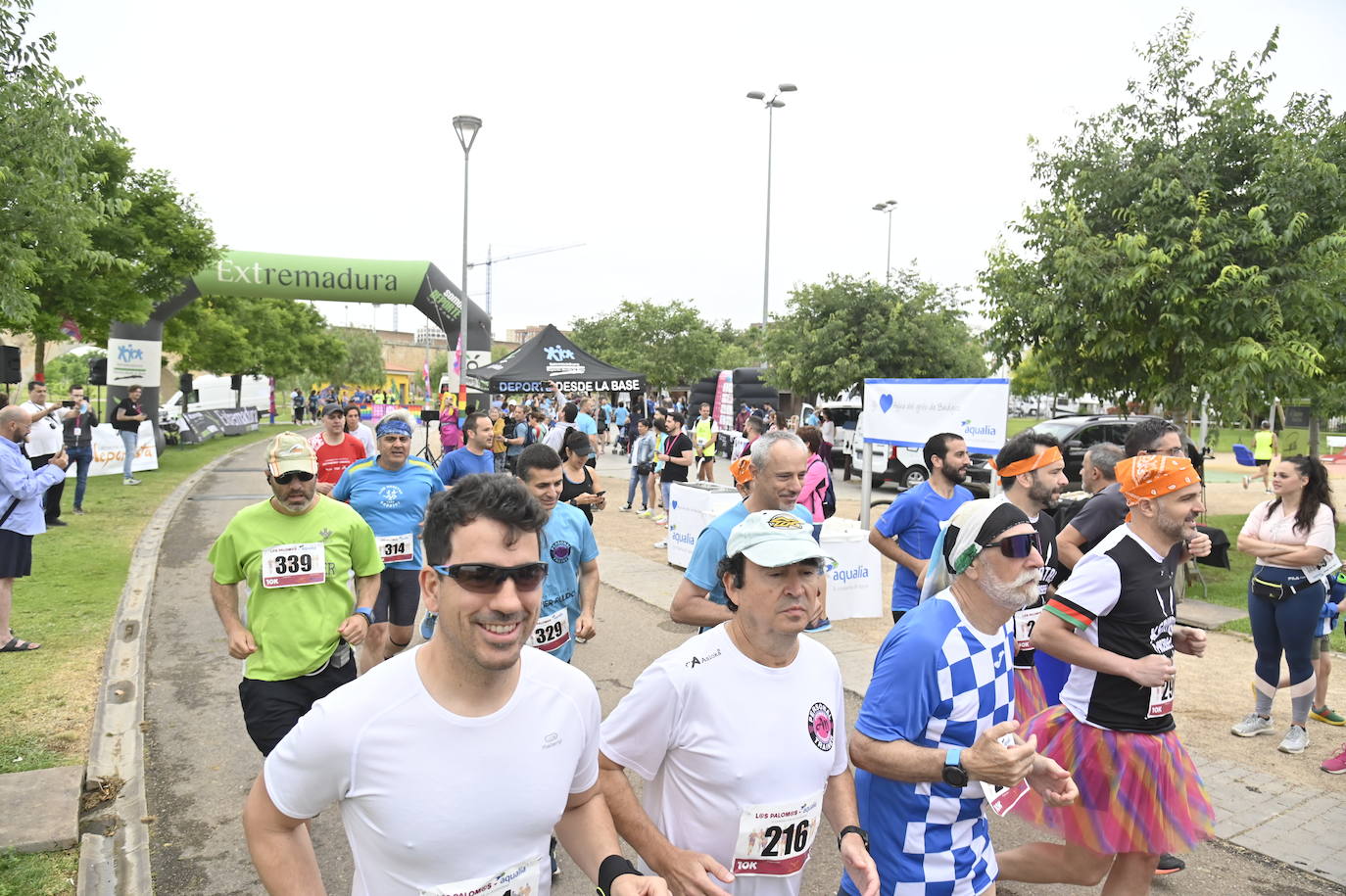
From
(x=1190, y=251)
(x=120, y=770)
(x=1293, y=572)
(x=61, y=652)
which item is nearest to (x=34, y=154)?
(x=61, y=652)

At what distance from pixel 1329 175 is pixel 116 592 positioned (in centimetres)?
1383

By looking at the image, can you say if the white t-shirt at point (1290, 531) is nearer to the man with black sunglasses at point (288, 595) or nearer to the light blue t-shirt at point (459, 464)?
the man with black sunglasses at point (288, 595)

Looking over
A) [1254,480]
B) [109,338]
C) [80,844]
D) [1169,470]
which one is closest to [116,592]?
[80,844]

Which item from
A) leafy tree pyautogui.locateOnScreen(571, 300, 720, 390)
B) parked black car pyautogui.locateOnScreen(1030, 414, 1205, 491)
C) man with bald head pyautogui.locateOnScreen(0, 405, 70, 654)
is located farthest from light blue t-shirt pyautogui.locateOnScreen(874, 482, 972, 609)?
leafy tree pyautogui.locateOnScreen(571, 300, 720, 390)

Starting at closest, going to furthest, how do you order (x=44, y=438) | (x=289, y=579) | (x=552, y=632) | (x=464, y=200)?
1. (x=289, y=579)
2. (x=552, y=632)
3. (x=44, y=438)
4. (x=464, y=200)

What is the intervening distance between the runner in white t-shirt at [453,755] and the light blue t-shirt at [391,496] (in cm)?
409

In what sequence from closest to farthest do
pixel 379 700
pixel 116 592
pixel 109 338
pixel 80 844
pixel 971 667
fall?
pixel 379 700, pixel 971 667, pixel 80 844, pixel 116 592, pixel 109 338

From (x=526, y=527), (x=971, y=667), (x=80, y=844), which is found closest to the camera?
(x=526, y=527)

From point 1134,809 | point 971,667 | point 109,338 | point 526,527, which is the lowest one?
point 1134,809

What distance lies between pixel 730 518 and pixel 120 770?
12.8 feet

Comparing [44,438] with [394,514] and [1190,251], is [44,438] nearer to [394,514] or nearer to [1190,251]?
[394,514]

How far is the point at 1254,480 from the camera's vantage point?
23.9 meters

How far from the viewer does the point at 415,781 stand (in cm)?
180

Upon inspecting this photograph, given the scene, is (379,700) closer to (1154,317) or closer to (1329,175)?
(1154,317)
